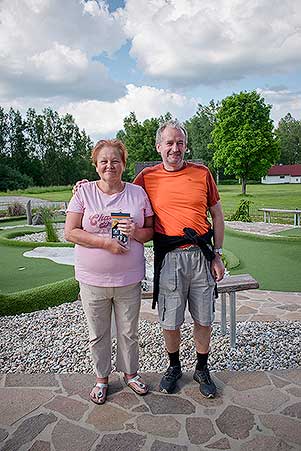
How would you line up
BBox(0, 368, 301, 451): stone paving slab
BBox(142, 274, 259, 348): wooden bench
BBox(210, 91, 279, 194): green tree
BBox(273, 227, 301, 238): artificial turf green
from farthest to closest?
BBox(210, 91, 279, 194): green tree, BBox(273, 227, 301, 238): artificial turf green, BBox(142, 274, 259, 348): wooden bench, BBox(0, 368, 301, 451): stone paving slab

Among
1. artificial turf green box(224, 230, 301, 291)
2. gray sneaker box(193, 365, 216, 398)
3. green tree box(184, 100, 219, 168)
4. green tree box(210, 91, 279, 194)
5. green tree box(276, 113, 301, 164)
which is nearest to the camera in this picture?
gray sneaker box(193, 365, 216, 398)

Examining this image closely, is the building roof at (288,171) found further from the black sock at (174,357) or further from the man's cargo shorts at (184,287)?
the man's cargo shorts at (184,287)

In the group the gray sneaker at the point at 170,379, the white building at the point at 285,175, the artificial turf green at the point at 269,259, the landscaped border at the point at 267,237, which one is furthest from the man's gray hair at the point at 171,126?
the white building at the point at 285,175

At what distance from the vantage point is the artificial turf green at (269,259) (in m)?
5.85

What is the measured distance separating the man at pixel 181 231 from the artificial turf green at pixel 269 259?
10.4 ft

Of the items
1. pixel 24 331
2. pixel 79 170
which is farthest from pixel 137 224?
pixel 79 170

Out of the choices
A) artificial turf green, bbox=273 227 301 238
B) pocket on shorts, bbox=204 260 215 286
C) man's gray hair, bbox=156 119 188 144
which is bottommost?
artificial turf green, bbox=273 227 301 238

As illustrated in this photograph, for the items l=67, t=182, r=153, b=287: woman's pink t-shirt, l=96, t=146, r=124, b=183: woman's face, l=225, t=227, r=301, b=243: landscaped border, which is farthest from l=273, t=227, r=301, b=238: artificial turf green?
l=96, t=146, r=124, b=183: woman's face

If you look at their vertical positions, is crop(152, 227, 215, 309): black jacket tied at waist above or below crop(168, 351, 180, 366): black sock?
above

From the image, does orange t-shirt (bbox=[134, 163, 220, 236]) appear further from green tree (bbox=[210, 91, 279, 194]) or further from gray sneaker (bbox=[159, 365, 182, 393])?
green tree (bbox=[210, 91, 279, 194])

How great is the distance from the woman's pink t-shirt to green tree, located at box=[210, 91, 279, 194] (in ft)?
78.6

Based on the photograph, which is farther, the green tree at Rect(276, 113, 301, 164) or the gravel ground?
the green tree at Rect(276, 113, 301, 164)

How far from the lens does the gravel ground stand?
3279mm

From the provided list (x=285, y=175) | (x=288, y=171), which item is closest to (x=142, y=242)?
(x=285, y=175)
